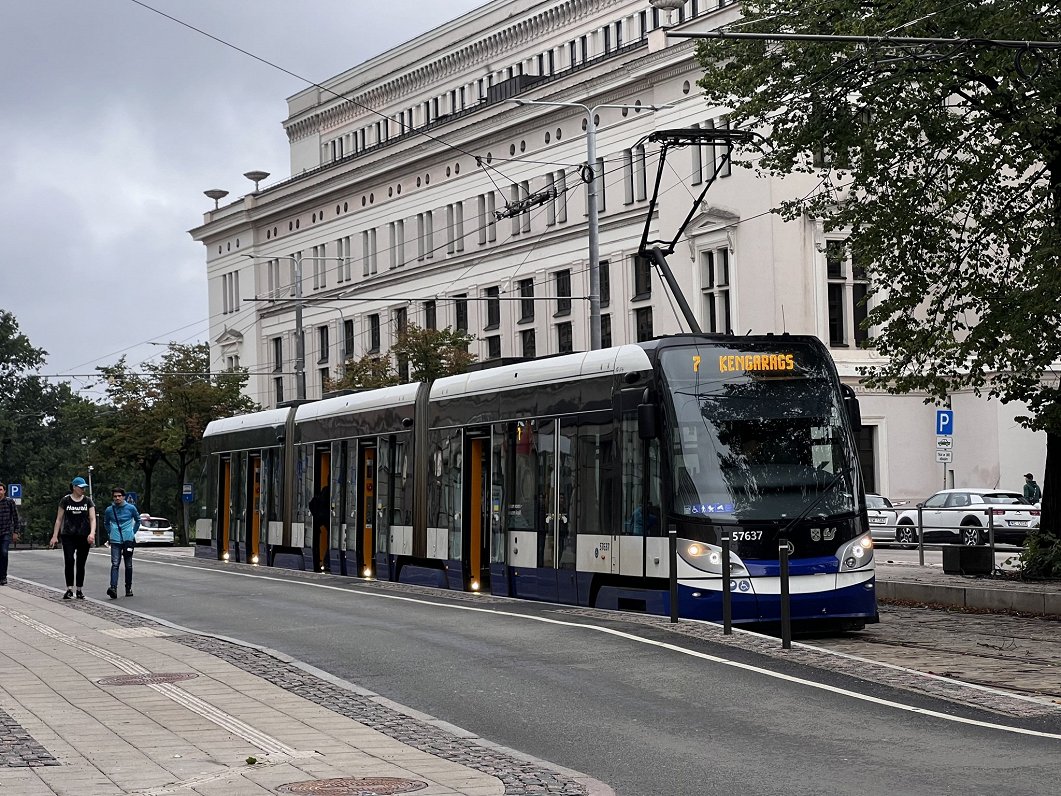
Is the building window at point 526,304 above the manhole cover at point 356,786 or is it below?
above

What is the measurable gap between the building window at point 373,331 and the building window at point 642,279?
19.7m

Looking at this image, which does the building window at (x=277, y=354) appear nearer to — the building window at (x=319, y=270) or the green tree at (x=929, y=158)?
the building window at (x=319, y=270)

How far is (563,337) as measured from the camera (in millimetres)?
68750

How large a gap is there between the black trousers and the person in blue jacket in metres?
0.41

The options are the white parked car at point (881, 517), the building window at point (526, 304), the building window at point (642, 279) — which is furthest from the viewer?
the building window at point (526, 304)

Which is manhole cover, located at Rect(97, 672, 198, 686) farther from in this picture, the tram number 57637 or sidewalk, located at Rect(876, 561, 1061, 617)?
sidewalk, located at Rect(876, 561, 1061, 617)

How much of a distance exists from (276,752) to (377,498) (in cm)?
1918

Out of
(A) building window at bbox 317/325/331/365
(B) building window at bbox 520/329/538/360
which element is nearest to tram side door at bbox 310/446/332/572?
(B) building window at bbox 520/329/538/360

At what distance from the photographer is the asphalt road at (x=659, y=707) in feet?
31.3

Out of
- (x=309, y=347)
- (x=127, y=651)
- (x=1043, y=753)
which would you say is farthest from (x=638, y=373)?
(x=309, y=347)

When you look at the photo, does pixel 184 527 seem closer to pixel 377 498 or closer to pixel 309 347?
pixel 309 347

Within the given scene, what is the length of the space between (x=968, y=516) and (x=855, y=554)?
24781 mm

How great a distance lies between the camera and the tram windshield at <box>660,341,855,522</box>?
18.5m

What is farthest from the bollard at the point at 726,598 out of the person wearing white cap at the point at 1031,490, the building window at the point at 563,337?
the building window at the point at 563,337
